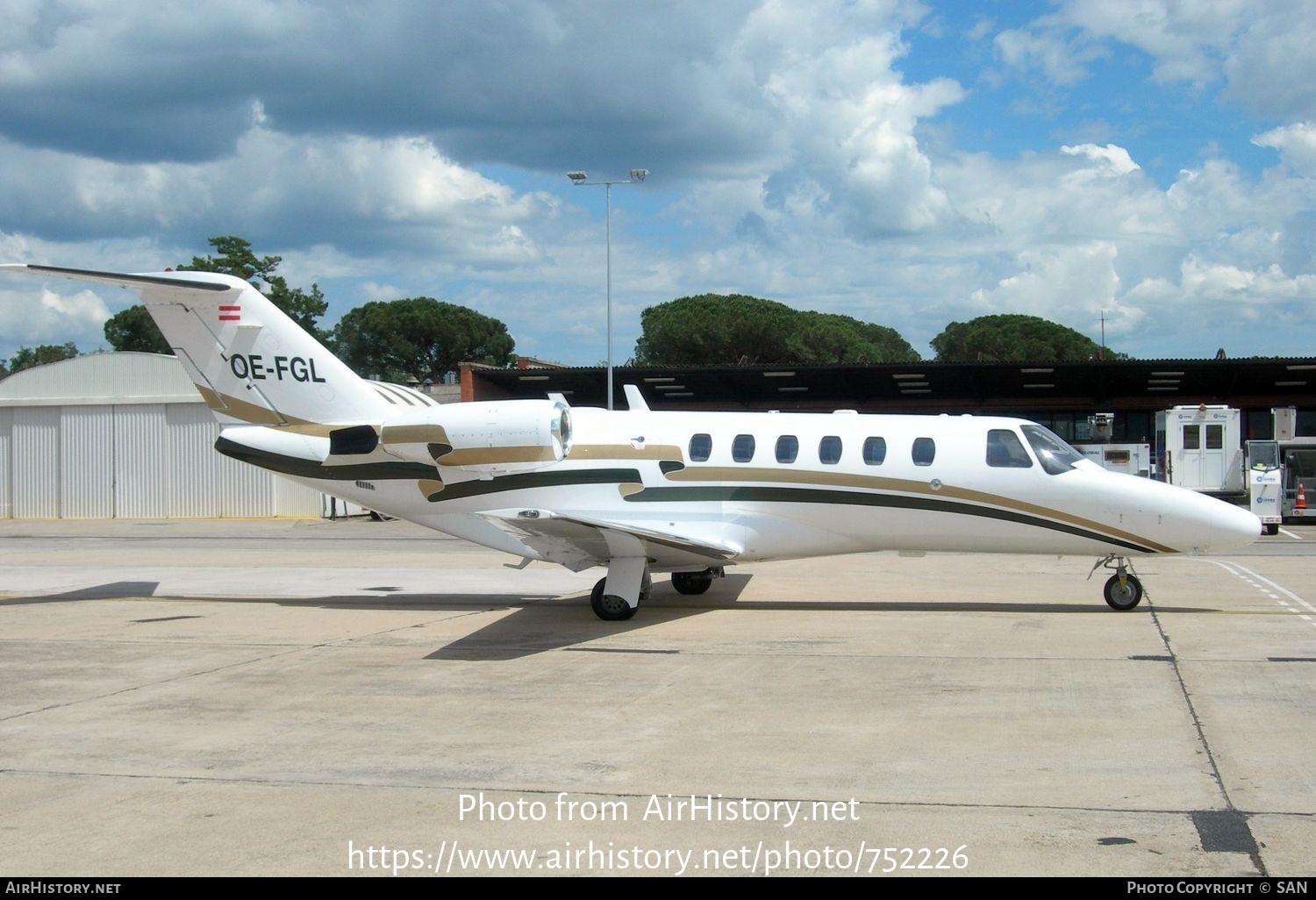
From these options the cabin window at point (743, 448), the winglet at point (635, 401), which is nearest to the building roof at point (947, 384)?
the winglet at point (635, 401)

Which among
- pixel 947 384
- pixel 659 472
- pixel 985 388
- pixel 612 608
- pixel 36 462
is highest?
pixel 947 384

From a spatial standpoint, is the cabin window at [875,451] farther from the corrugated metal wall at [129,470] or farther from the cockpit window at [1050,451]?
the corrugated metal wall at [129,470]

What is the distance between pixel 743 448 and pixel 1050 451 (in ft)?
13.2

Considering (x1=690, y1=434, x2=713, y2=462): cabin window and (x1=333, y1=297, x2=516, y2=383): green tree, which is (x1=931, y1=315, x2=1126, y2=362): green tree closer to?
(x1=333, y1=297, x2=516, y2=383): green tree

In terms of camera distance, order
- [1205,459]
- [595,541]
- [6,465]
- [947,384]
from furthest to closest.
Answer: [947,384]
[6,465]
[1205,459]
[595,541]

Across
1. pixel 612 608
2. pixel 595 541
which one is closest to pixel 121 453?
pixel 612 608

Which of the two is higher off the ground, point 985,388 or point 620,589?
point 985,388

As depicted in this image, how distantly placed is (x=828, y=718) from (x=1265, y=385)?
43.6 m

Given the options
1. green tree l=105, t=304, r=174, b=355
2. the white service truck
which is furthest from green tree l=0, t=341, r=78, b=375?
the white service truck

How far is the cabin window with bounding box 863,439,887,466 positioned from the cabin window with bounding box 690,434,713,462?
2.06 m

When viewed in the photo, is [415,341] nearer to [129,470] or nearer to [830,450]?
[129,470]

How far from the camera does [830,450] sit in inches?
632

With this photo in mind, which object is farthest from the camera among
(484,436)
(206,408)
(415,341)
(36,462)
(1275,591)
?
(415,341)
